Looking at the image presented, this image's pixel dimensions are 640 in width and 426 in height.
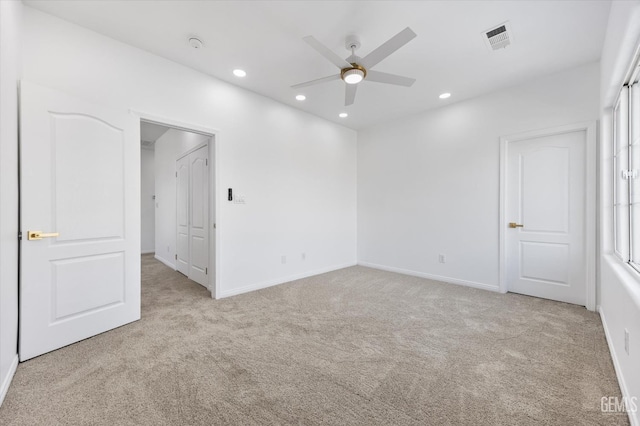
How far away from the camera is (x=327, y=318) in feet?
9.12

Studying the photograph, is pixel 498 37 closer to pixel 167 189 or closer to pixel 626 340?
pixel 626 340

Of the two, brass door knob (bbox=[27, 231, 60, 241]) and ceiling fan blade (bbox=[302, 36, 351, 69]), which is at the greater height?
ceiling fan blade (bbox=[302, 36, 351, 69])

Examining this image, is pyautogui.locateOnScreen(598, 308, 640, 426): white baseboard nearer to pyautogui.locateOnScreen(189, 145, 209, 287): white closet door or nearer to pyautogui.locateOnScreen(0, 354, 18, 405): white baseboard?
pyautogui.locateOnScreen(0, 354, 18, 405): white baseboard

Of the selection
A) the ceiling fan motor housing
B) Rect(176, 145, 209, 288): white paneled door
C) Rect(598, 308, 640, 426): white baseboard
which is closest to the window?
Rect(598, 308, 640, 426): white baseboard

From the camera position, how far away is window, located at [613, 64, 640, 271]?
2.01 meters

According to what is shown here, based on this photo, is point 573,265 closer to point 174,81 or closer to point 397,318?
point 397,318

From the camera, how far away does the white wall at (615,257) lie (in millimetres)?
1504

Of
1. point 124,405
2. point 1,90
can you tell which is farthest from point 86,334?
point 1,90

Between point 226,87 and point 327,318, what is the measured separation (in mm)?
3161

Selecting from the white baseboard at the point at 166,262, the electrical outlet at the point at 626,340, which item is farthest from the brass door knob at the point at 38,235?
the electrical outlet at the point at 626,340

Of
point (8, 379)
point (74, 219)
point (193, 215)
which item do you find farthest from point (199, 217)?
point (8, 379)

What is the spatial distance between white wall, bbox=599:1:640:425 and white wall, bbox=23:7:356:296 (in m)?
3.53

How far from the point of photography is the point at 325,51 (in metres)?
2.20

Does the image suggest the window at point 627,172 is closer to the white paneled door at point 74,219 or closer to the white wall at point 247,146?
the white wall at point 247,146
